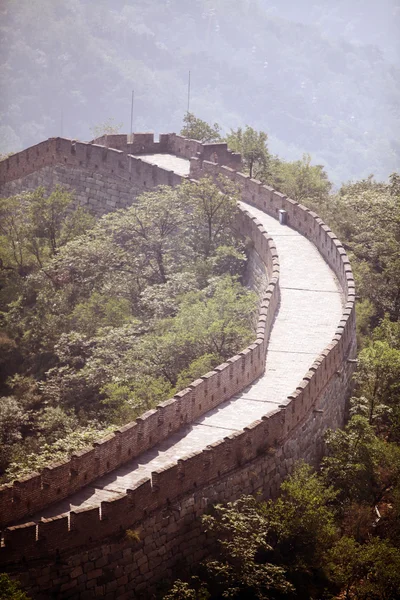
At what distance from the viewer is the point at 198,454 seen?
72.6 ft

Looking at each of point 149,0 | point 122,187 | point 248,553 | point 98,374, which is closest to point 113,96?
point 149,0

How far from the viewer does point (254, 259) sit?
35781 millimetres

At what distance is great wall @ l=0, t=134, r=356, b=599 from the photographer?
20.0 metres

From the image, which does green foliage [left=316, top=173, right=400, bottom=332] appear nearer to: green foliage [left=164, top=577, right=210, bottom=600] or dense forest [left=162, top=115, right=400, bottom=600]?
dense forest [left=162, top=115, right=400, bottom=600]

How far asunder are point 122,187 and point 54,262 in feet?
14.8

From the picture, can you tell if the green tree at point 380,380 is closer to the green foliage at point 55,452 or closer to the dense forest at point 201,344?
the dense forest at point 201,344

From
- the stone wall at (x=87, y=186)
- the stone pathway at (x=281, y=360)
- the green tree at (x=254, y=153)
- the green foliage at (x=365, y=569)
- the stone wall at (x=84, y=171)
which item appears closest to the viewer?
the stone pathway at (x=281, y=360)

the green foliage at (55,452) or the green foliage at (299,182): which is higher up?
the green foliage at (299,182)

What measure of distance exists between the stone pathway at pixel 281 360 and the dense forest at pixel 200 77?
116 meters

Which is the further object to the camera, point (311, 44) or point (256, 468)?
point (311, 44)

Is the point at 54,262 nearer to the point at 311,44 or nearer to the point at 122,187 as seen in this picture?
the point at 122,187

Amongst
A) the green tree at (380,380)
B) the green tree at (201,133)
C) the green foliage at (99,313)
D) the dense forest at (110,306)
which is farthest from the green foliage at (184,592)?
the green tree at (201,133)

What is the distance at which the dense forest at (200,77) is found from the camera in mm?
159500

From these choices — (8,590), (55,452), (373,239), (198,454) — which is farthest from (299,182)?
(8,590)
